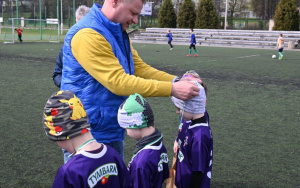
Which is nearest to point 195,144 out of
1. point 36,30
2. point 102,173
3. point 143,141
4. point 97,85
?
point 143,141

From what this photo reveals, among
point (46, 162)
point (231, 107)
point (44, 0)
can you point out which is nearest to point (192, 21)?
point (44, 0)

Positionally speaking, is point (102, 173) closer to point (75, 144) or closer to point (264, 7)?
point (75, 144)

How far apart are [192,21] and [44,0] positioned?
21.8m

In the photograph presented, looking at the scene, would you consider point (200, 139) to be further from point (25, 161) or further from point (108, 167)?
point (25, 161)

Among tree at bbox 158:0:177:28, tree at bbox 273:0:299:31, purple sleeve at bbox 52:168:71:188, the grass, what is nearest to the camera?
purple sleeve at bbox 52:168:71:188

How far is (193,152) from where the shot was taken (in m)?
3.01

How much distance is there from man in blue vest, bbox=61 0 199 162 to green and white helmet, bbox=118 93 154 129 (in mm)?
57

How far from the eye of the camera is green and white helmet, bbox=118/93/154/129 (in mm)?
2473

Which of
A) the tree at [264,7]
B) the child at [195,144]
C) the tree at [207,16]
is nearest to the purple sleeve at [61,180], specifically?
the child at [195,144]

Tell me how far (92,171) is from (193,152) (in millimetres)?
1248

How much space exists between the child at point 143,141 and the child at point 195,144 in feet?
1.66

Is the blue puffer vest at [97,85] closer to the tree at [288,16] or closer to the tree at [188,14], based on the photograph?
Result: the tree at [288,16]

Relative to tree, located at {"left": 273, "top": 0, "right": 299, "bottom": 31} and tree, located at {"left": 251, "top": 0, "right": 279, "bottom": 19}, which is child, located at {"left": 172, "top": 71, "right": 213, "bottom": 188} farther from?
tree, located at {"left": 251, "top": 0, "right": 279, "bottom": 19}

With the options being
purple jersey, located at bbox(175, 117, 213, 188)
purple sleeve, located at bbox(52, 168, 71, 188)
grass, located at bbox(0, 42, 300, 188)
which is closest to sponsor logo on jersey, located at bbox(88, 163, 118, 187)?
purple sleeve, located at bbox(52, 168, 71, 188)
